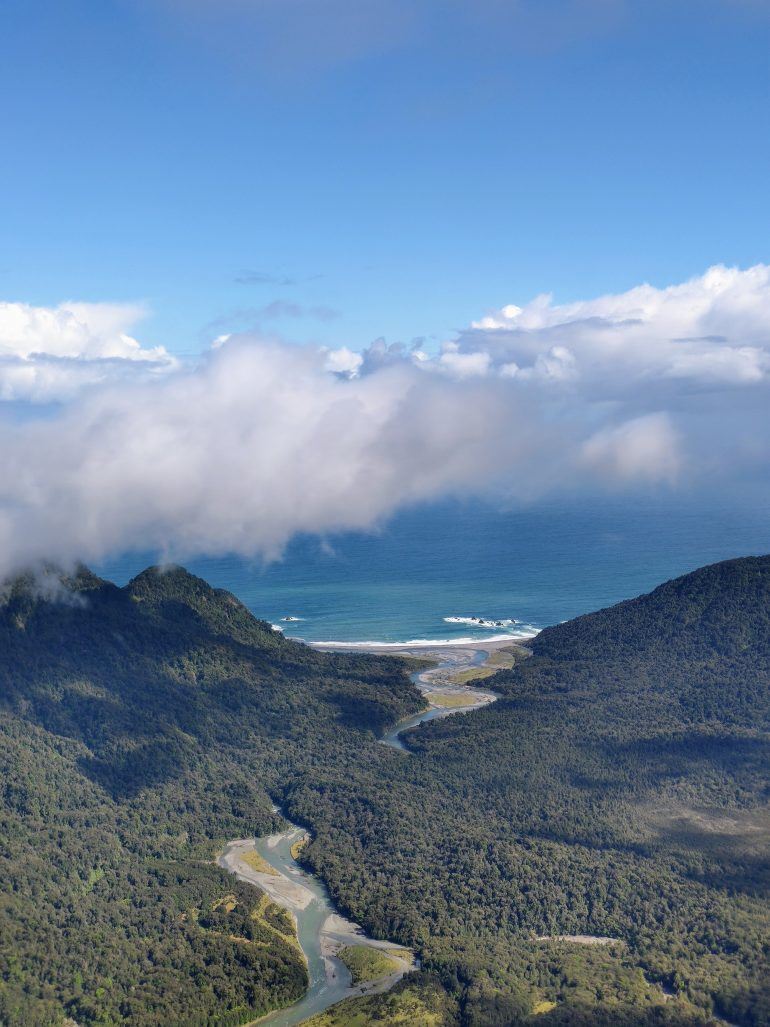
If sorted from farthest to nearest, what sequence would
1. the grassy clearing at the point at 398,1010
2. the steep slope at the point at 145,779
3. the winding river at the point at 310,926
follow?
1. the winding river at the point at 310,926
2. the steep slope at the point at 145,779
3. the grassy clearing at the point at 398,1010

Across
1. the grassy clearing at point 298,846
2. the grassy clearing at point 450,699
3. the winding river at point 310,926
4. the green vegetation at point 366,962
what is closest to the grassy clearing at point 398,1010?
the winding river at point 310,926

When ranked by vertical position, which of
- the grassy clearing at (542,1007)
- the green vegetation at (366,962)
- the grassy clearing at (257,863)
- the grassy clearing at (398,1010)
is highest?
the grassy clearing at (257,863)

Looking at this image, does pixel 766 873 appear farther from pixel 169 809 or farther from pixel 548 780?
pixel 169 809

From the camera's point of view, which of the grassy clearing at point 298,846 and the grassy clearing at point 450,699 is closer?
the grassy clearing at point 298,846

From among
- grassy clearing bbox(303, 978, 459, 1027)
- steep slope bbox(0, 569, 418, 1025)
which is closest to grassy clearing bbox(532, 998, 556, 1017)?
grassy clearing bbox(303, 978, 459, 1027)

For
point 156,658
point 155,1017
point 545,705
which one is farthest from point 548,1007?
point 156,658

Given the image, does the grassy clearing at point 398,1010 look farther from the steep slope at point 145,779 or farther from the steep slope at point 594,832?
the steep slope at point 145,779
